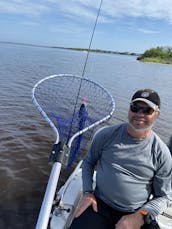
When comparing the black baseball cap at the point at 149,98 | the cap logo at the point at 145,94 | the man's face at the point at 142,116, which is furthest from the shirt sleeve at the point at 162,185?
the cap logo at the point at 145,94

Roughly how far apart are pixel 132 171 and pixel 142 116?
592 millimetres

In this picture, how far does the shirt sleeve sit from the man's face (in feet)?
1.14

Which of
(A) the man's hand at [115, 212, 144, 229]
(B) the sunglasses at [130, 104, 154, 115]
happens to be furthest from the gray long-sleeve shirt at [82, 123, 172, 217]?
(B) the sunglasses at [130, 104, 154, 115]

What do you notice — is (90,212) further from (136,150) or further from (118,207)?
(136,150)

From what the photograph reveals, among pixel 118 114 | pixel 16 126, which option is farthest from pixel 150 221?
pixel 118 114

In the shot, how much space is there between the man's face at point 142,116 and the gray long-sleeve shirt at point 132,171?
5.7 inches

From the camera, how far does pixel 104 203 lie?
2932 millimetres

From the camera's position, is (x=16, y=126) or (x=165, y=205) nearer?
(x=165, y=205)

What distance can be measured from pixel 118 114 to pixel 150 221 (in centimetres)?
933

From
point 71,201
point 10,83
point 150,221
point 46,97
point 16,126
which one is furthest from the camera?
point 10,83

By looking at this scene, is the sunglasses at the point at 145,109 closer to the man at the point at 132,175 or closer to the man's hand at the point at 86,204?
the man at the point at 132,175

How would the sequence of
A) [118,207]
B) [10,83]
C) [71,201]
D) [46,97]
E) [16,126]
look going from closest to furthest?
[118,207], [71,201], [16,126], [46,97], [10,83]

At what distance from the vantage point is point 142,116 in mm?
2748

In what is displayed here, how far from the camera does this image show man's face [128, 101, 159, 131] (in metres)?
2.73
